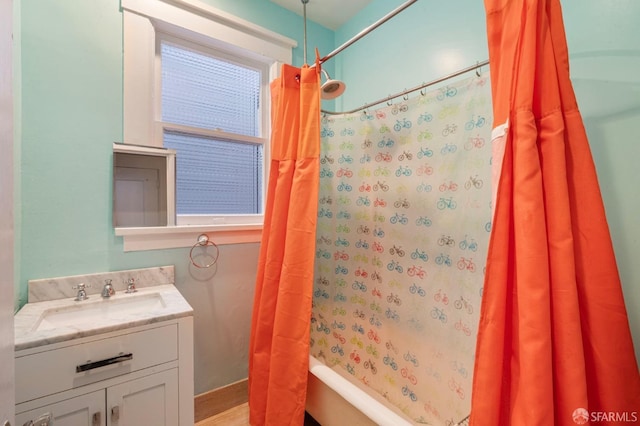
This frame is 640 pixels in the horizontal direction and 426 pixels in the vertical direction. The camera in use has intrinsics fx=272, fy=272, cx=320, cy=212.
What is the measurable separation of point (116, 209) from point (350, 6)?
6.49 feet

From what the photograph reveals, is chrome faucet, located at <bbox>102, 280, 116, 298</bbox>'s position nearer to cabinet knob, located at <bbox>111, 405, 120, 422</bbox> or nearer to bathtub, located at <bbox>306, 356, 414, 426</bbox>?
cabinet knob, located at <bbox>111, 405, 120, 422</bbox>

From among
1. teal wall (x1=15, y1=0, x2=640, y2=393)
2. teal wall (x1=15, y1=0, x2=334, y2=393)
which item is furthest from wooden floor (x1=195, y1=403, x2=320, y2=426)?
teal wall (x1=15, y1=0, x2=334, y2=393)

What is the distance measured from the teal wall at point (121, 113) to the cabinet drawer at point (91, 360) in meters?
0.48

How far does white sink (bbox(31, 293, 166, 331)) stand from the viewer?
1.09 m

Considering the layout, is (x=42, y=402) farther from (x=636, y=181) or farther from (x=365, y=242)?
(x=636, y=181)

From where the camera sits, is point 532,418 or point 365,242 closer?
point 532,418

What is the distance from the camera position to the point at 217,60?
1.79m

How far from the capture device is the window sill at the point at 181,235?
4.63 feet

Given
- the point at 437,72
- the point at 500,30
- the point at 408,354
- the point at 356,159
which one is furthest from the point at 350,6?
the point at 408,354

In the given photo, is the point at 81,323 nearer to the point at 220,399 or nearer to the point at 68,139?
the point at 68,139

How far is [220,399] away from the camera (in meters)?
1.65

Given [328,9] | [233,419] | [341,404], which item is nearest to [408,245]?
[341,404]

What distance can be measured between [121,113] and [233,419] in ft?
5.93

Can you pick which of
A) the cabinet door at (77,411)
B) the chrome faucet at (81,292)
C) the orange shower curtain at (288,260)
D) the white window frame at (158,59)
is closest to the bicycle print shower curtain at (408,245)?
the orange shower curtain at (288,260)
